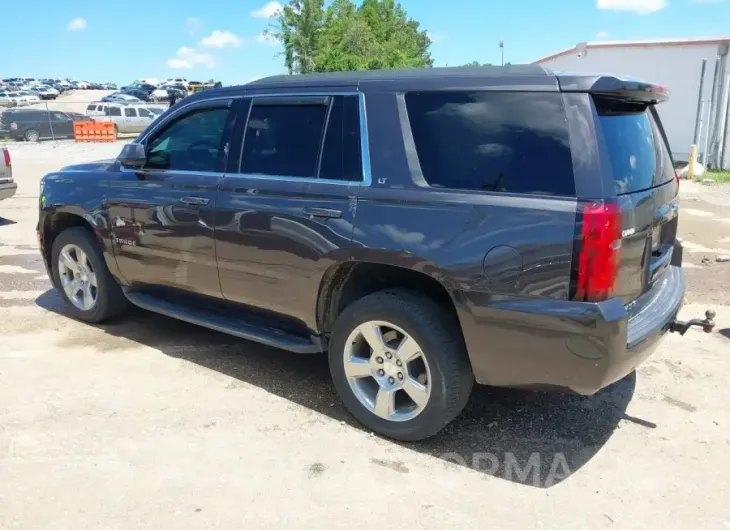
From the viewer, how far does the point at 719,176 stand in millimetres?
16734

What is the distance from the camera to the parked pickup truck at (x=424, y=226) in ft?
9.90

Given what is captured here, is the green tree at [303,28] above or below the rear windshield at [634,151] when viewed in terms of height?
above

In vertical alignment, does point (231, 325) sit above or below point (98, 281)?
below

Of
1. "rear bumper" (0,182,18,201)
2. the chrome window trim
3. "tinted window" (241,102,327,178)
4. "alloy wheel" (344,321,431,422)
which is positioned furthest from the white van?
"alloy wheel" (344,321,431,422)

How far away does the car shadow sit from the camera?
3.50 m

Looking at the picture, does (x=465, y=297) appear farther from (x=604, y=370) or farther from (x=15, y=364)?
(x=15, y=364)

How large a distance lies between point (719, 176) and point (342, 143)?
15.9m

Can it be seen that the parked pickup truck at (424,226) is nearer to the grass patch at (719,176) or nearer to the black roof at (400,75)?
the black roof at (400,75)

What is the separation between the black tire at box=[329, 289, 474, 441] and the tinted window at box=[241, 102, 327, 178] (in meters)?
0.89

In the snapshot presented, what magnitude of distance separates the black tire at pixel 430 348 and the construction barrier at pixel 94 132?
2829cm

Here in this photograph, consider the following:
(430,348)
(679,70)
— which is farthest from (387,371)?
(679,70)

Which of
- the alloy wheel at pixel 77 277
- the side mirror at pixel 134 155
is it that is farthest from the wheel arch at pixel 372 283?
the alloy wheel at pixel 77 277

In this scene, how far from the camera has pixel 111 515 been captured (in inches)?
118

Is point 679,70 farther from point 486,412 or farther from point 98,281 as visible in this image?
point 98,281
